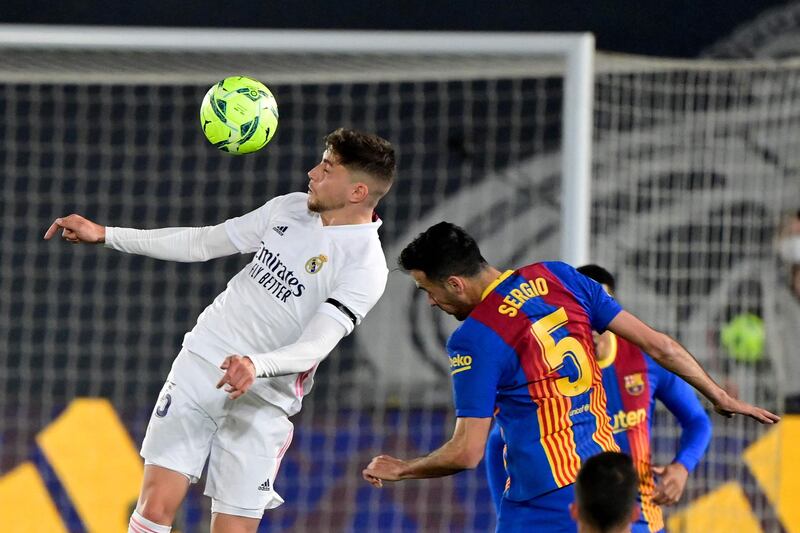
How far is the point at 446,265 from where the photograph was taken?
3695mm

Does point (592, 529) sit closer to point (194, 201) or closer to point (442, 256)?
point (442, 256)

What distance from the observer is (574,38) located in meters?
5.94

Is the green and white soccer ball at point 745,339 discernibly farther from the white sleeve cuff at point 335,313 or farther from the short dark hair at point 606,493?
the short dark hair at point 606,493

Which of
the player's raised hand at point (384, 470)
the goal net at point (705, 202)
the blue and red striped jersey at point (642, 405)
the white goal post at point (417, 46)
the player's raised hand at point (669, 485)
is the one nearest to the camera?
the player's raised hand at point (384, 470)

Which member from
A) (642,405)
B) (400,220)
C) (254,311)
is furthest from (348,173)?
(400,220)

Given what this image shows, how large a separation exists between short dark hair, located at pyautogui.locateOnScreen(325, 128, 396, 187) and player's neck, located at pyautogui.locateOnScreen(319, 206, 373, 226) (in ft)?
0.45

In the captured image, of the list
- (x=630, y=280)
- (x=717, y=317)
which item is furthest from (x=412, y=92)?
(x=717, y=317)

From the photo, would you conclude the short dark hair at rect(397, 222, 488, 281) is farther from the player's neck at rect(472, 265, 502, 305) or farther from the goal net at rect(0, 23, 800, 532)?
the goal net at rect(0, 23, 800, 532)

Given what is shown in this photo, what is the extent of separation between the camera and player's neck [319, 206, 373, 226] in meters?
4.23

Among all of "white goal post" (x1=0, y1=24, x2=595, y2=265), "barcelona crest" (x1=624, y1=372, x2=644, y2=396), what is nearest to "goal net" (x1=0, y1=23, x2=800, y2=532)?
"white goal post" (x1=0, y1=24, x2=595, y2=265)

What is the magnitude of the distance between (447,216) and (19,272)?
10.1 ft

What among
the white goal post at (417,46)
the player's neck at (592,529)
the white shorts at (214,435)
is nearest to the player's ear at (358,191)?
the white shorts at (214,435)

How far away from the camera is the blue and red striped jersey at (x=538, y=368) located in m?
3.65

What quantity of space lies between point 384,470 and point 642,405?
51.7 inches
